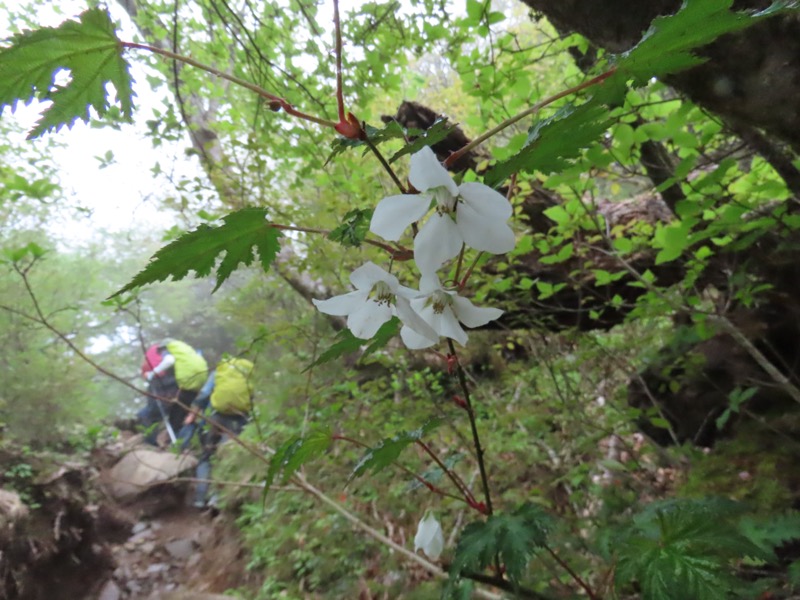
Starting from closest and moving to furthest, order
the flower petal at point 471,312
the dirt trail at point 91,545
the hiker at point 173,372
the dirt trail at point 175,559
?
the flower petal at point 471,312 < the dirt trail at point 91,545 < the dirt trail at point 175,559 < the hiker at point 173,372

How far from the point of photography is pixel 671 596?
722 mm

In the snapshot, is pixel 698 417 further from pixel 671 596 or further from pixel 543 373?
pixel 671 596

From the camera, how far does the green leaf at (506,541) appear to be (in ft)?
2.49

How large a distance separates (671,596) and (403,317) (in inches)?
24.2

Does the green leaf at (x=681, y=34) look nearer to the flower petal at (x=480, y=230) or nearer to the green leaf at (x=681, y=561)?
the flower petal at (x=480, y=230)

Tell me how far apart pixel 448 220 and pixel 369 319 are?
230 millimetres

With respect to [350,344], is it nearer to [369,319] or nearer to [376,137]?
[369,319]

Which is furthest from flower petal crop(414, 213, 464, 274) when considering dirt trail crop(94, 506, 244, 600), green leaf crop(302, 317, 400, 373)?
dirt trail crop(94, 506, 244, 600)

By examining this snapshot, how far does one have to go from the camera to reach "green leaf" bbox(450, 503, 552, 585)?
758 millimetres

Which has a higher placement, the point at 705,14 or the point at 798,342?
the point at 705,14

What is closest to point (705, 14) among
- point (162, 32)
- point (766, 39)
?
point (766, 39)

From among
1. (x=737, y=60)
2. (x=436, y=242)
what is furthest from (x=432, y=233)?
(x=737, y=60)

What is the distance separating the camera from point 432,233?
0.59 metres

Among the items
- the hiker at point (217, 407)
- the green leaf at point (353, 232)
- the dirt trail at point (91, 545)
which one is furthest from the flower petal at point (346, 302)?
the hiker at point (217, 407)
